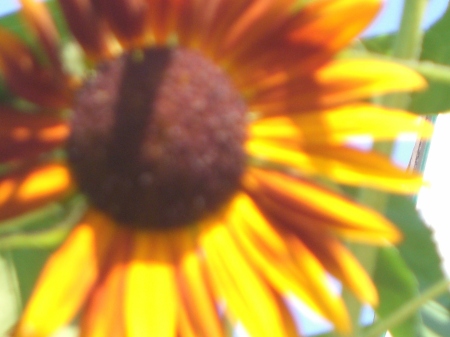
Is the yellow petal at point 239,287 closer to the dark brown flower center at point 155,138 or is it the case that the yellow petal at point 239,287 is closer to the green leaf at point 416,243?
the dark brown flower center at point 155,138

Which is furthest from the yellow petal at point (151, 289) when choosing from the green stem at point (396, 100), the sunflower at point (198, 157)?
the green stem at point (396, 100)

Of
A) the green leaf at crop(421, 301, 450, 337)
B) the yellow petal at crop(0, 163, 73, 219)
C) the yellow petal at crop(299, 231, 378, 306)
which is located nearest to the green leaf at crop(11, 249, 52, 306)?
the yellow petal at crop(0, 163, 73, 219)

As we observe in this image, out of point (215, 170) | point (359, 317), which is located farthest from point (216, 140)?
point (359, 317)

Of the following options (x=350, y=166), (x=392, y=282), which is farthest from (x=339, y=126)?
(x=392, y=282)

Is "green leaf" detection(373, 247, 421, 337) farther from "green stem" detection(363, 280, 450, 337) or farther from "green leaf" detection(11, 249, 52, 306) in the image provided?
"green leaf" detection(11, 249, 52, 306)

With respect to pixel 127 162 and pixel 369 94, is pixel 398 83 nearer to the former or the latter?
pixel 369 94

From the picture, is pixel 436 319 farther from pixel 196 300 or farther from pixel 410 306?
pixel 196 300

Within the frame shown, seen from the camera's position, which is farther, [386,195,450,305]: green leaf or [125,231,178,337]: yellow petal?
[386,195,450,305]: green leaf
